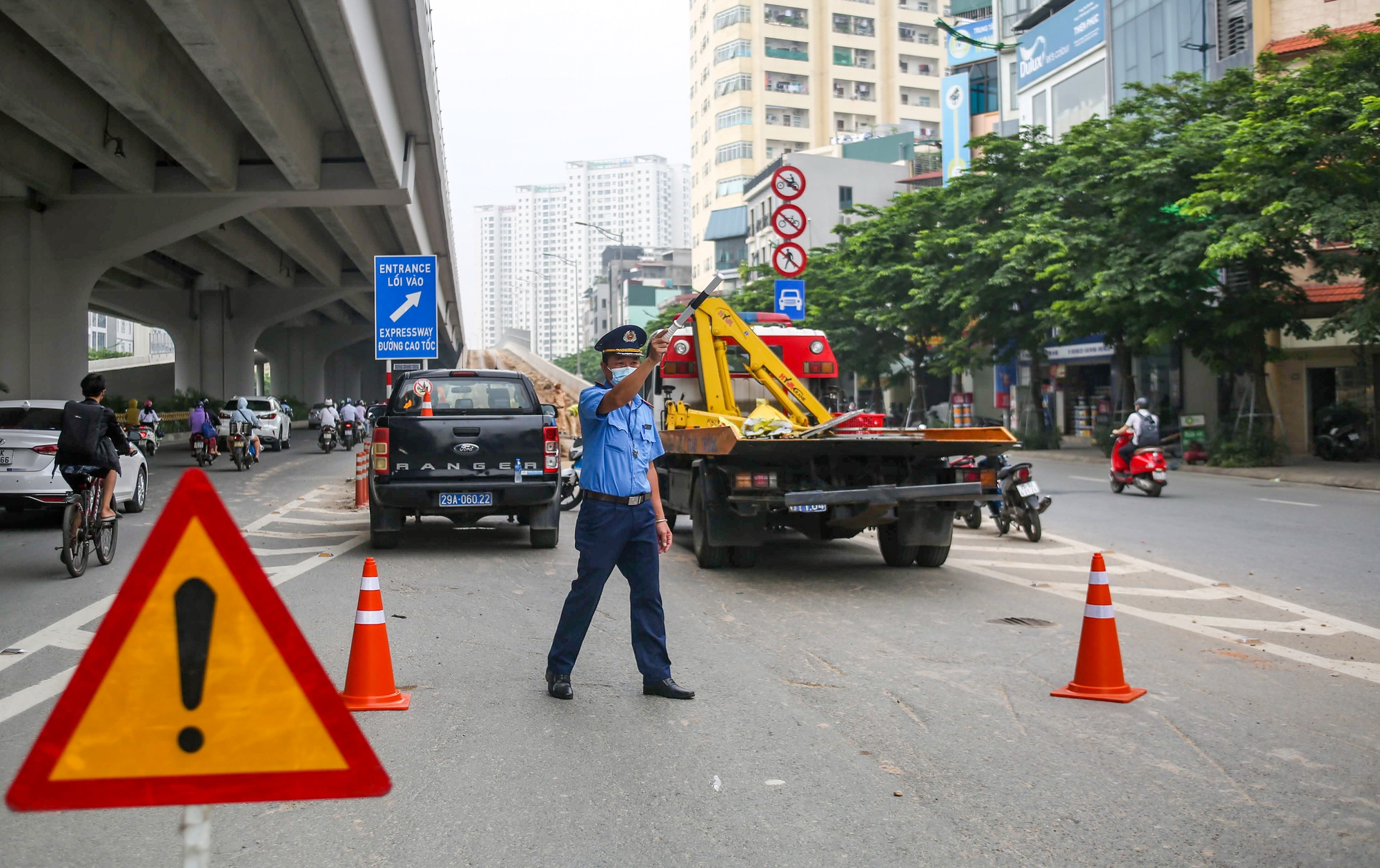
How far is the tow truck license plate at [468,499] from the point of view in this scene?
11.2 m

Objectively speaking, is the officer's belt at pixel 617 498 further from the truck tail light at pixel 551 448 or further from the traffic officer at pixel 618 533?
the truck tail light at pixel 551 448

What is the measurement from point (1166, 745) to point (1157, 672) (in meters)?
1.55

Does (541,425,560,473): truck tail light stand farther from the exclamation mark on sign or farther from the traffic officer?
the exclamation mark on sign

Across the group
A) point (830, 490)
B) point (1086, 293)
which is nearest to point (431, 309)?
point (830, 490)

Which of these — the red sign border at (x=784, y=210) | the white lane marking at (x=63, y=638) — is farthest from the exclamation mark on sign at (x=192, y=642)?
the red sign border at (x=784, y=210)

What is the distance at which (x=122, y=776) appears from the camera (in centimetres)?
225

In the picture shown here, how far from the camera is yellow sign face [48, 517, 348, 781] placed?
7.38 feet

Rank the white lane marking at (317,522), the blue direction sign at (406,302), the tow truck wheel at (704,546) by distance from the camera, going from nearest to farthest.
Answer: the tow truck wheel at (704,546), the white lane marking at (317,522), the blue direction sign at (406,302)

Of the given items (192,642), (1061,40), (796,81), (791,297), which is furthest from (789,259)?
(796,81)

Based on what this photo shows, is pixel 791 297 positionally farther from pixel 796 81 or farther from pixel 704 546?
pixel 796 81

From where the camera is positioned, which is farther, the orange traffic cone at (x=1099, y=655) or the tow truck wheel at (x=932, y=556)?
the tow truck wheel at (x=932, y=556)

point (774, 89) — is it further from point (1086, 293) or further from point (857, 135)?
point (1086, 293)

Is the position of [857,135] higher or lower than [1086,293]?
higher

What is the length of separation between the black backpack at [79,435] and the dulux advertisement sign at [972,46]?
59593mm
